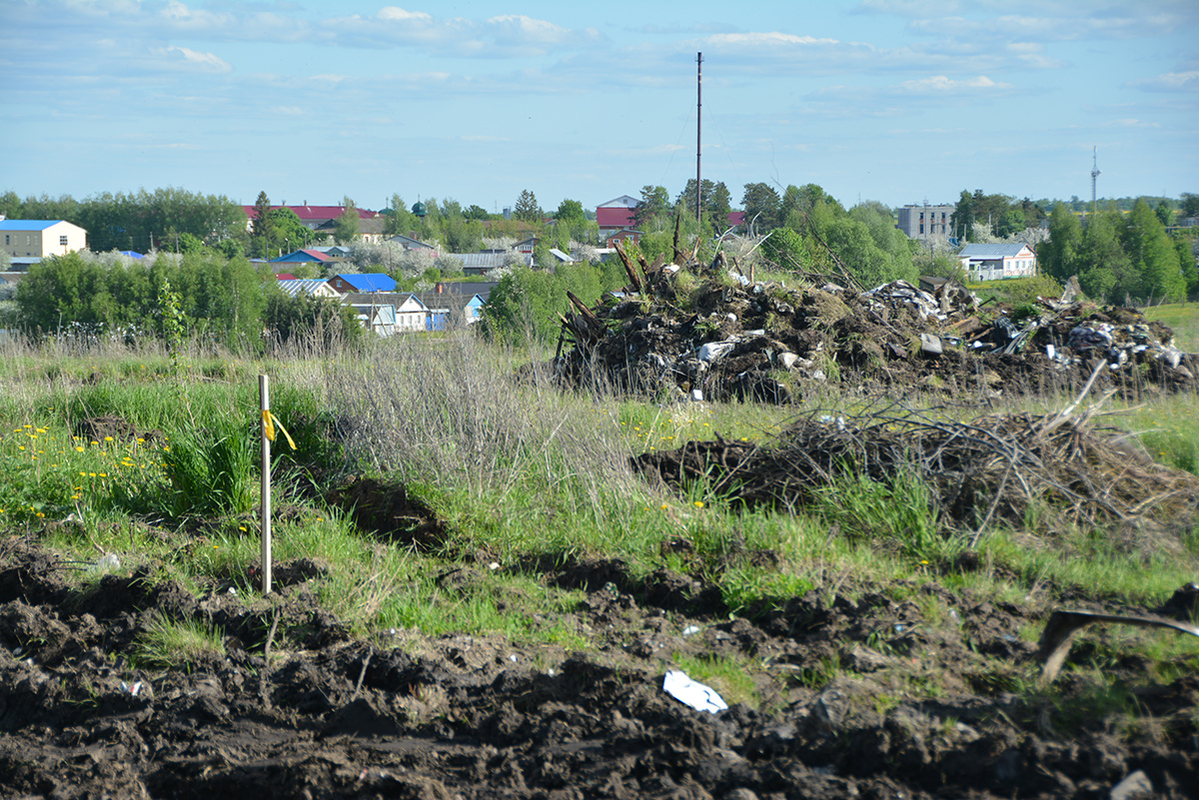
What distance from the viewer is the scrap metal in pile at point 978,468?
16.6 feet

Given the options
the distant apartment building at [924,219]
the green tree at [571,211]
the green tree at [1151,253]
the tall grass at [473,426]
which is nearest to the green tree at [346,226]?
the green tree at [571,211]

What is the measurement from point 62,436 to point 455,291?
13.6 ft

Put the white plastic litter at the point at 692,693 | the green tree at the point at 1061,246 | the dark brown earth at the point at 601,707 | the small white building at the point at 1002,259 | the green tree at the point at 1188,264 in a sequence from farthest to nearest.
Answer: the small white building at the point at 1002,259
the green tree at the point at 1061,246
the green tree at the point at 1188,264
the white plastic litter at the point at 692,693
the dark brown earth at the point at 601,707

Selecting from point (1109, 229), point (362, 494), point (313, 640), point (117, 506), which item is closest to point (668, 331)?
point (362, 494)

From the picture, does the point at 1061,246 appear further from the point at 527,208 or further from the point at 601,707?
the point at 527,208

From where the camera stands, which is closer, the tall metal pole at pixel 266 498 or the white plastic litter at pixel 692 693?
the white plastic litter at pixel 692 693

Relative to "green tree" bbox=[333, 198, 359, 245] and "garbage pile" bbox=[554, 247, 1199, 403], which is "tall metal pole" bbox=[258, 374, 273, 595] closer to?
"garbage pile" bbox=[554, 247, 1199, 403]

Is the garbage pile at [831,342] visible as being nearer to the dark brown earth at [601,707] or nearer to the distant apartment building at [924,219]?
the dark brown earth at [601,707]

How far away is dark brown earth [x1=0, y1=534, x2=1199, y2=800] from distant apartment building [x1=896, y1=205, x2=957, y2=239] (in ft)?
466

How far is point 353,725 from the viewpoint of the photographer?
3443 millimetres

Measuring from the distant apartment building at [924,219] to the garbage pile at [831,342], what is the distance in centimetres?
13149

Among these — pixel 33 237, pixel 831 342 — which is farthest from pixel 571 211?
pixel 831 342

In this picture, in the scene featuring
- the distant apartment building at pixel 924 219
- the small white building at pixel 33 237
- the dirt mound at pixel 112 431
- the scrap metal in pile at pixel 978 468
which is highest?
the distant apartment building at pixel 924 219

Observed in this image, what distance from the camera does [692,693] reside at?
3.39 meters
